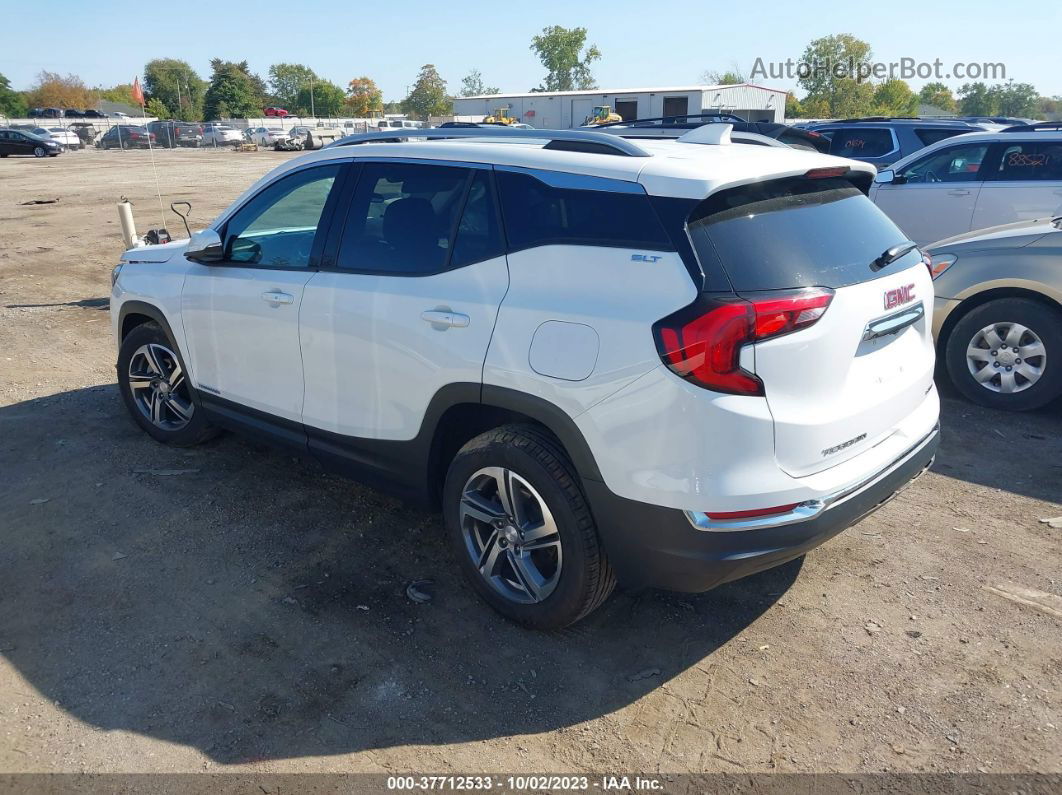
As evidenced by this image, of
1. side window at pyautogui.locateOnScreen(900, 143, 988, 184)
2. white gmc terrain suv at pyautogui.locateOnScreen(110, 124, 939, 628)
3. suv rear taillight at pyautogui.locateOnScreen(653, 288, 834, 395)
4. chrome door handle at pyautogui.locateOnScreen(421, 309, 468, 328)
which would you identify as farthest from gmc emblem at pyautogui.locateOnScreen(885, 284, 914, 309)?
side window at pyautogui.locateOnScreen(900, 143, 988, 184)

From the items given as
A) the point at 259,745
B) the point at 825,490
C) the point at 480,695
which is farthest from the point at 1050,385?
the point at 259,745

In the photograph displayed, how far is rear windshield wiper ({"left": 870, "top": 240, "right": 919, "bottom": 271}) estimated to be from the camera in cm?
319

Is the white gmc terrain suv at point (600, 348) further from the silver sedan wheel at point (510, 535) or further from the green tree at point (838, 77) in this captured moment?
the green tree at point (838, 77)

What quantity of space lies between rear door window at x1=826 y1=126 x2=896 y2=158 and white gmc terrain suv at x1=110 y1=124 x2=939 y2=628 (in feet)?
33.6

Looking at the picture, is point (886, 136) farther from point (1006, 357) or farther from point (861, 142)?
point (1006, 357)

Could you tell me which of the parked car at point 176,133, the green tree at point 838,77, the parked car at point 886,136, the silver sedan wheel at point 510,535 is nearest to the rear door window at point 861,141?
the parked car at point 886,136

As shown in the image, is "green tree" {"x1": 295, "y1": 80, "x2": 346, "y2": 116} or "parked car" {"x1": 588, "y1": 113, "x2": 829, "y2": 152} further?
"green tree" {"x1": 295, "y1": 80, "x2": 346, "y2": 116}

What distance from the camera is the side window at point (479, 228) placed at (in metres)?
3.32

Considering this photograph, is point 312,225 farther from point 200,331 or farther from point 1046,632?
point 1046,632

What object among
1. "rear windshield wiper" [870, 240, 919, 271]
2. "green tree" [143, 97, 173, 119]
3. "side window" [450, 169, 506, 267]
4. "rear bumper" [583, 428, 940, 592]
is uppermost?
"green tree" [143, 97, 173, 119]

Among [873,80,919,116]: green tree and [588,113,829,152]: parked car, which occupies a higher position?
[873,80,919,116]: green tree

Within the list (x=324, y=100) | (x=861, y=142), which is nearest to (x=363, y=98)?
(x=324, y=100)

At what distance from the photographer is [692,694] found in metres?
3.08

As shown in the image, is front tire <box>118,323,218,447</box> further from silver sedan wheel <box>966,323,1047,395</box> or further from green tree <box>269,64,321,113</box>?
green tree <box>269,64,321,113</box>
